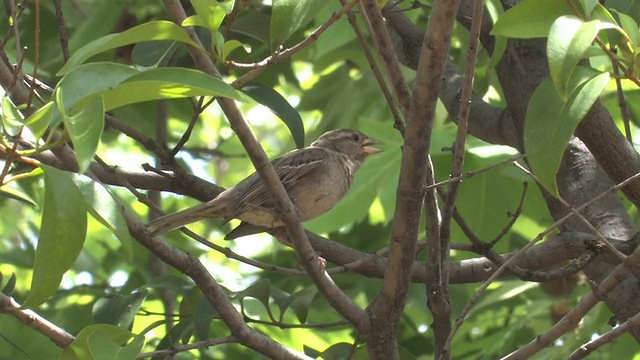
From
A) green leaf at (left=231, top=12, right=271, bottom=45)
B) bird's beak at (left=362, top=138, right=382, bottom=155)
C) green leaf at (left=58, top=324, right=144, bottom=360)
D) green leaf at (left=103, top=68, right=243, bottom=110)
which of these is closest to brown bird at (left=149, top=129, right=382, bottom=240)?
bird's beak at (left=362, top=138, right=382, bottom=155)

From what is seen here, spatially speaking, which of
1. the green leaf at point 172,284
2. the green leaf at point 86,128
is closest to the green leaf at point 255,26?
the green leaf at point 172,284

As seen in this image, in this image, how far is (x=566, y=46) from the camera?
240 centimetres

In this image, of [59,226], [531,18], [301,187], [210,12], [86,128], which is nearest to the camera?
[86,128]

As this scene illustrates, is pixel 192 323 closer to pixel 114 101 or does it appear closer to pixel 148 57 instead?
pixel 148 57

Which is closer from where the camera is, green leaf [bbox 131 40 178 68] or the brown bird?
green leaf [bbox 131 40 178 68]

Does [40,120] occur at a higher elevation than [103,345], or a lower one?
higher

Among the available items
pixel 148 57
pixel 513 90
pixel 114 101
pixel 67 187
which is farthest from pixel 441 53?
pixel 513 90

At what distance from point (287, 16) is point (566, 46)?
39.2 inches

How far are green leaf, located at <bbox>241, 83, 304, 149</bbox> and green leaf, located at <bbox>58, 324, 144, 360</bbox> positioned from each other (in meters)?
1.07

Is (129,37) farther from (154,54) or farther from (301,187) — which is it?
(301,187)

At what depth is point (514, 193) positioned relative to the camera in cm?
A: 567

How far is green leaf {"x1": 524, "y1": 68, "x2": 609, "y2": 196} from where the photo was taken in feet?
8.38

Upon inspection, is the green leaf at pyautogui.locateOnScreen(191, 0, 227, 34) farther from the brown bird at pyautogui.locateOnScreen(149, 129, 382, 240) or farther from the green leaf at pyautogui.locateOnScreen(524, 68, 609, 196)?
the brown bird at pyautogui.locateOnScreen(149, 129, 382, 240)

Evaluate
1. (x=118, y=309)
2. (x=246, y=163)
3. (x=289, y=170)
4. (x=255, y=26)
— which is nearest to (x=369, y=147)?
(x=289, y=170)
